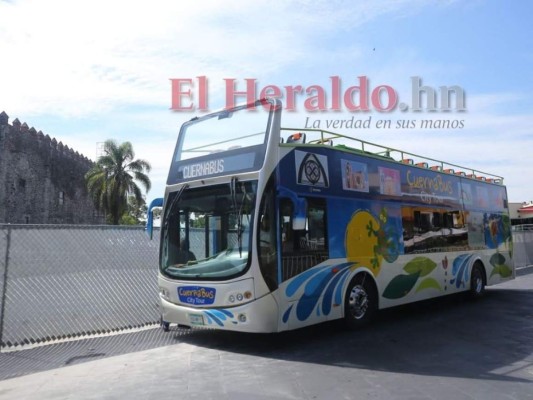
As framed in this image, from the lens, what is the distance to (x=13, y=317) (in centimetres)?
760

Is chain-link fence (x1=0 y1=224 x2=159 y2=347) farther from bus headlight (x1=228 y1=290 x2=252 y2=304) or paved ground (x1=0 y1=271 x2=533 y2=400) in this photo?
bus headlight (x1=228 y1=290 x2=252 y2=304)

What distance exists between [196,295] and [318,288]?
196 centimetres

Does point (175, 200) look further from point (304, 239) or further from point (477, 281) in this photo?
point (477, 281)

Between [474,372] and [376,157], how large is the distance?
15.6ft

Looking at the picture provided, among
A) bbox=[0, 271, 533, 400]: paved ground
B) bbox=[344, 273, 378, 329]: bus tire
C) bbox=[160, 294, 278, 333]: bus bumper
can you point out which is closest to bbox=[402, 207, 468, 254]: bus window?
bbox=[344, 273, 378, 329]: bus tire

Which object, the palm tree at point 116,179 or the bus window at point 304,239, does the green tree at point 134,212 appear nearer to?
the palm tree at point 116,179

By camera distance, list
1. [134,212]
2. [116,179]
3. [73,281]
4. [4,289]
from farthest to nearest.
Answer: [134,212], [116,179], [73,281], [4,289]

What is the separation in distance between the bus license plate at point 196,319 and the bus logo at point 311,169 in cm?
259

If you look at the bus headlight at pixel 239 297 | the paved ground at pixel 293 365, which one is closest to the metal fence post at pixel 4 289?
the paved ground at pixel 293 365

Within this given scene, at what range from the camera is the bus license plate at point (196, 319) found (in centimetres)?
734

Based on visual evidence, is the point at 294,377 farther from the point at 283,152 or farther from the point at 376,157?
the point at 376,157

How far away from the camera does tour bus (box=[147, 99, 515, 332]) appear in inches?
278

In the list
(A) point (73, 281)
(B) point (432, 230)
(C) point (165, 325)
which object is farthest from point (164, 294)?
(B) point (432, 230)

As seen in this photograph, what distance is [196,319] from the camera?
24.3 ft
